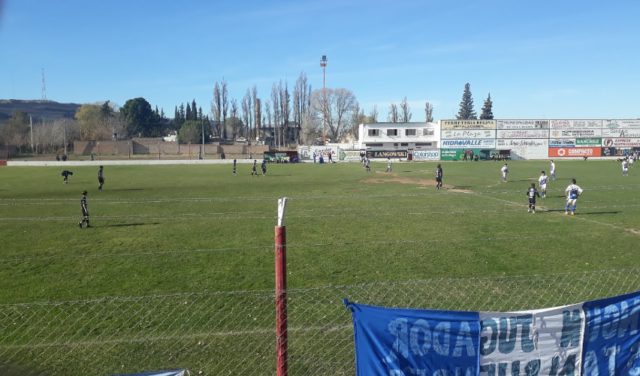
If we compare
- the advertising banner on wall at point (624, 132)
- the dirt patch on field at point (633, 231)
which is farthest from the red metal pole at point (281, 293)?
the advertising banner on wall at point (624, 132)

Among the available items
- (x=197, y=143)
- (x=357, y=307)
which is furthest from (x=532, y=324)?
(x=197, y=143)

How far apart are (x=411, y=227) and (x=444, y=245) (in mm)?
3067

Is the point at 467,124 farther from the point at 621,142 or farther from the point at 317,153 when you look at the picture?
the point at 317,153

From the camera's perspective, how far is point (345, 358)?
693 centimetres

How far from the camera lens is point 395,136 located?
88500 mm

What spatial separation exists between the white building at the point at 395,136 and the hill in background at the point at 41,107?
375ft

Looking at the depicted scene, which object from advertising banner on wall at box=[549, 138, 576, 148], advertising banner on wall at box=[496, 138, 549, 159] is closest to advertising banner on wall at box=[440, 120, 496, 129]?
advertising banner on wall at box=[496, 138, 549, 159]

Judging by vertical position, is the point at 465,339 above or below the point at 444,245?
A: above

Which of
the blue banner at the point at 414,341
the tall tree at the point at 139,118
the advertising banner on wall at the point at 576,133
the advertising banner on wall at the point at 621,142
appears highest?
the tall tree at the point at 139,118

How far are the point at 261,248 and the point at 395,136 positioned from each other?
77110 millimetres

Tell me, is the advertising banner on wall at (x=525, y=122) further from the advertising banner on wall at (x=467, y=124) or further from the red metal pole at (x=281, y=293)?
the red metal pole at (x=281, y=293)

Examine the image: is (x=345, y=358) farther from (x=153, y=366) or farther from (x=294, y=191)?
(x=294, y=191)

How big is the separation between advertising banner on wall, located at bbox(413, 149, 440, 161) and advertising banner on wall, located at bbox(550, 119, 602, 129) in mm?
22213

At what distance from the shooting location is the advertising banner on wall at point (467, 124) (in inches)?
3169
